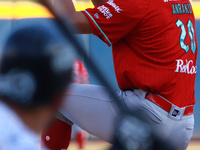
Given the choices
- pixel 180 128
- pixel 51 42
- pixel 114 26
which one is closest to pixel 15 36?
pixel 51 42

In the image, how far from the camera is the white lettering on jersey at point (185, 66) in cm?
213

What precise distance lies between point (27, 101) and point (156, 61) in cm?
100

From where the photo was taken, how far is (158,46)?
210cm

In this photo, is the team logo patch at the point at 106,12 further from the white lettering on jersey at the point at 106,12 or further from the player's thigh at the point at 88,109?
the player's thigh at the point at 88,109

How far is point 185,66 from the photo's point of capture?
2166mm

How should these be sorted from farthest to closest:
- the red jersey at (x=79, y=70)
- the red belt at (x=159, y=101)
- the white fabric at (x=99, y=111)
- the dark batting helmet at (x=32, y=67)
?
the red belt at (x=159, y=101), the white fabric at (x=99, y=111), the red jersey at (x=79, y=70), the dark batting helmet at (x=32, y=67)

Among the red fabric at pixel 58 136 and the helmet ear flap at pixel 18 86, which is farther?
the red fabric at pixel 58 136

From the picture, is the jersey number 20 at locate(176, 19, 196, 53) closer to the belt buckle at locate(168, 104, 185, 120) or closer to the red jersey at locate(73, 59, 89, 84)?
the belt buckle at locate(168, 104, 185, 120)

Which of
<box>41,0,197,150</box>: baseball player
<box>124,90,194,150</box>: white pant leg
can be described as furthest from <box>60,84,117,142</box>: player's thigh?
<box>124,90,194,150</box>: white pant leg

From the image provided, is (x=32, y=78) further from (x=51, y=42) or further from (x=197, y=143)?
(x=197, y=143)

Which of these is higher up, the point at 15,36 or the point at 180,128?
the point at 15,36

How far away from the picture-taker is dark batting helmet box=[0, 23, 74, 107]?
1212 millimetres

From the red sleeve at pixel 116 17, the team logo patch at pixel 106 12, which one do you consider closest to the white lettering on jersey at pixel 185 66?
the red sleeve at pixel 116 17

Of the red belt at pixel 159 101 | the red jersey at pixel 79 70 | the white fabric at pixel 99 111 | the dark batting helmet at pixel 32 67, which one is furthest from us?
the red belt at pixel 159 101
